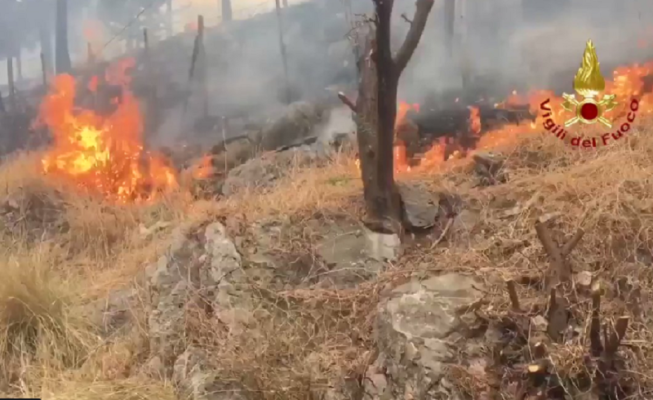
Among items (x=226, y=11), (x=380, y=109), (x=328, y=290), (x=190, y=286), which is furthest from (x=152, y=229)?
(x=226, y=11)

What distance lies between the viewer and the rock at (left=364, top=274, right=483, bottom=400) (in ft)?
8.31

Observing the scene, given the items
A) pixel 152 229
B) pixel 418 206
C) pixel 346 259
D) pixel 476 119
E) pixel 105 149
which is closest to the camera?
pixel 346 259

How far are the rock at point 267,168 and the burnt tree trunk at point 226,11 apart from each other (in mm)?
1811

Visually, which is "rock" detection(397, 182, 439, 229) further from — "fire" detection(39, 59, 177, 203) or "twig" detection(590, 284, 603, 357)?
"fire" detection(39, 59, 177, 203)

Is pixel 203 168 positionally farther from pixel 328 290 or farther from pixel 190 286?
pixel 328 290

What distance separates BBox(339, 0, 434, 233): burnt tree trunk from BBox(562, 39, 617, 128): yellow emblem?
61.4 inches

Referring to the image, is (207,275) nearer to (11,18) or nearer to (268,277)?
(268,277)

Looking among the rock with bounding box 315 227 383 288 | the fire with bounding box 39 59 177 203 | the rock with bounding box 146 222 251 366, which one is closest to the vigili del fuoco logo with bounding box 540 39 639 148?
the rock with bounding box 315 227 383 288

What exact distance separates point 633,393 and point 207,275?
2085 millimetres

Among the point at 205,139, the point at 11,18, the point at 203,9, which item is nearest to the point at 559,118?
the point at 205,139

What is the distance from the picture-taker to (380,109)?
3.57m

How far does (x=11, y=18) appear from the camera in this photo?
7.09 meters

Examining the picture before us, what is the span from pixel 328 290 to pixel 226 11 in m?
4.32

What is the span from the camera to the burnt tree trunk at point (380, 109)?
3.50 meters
